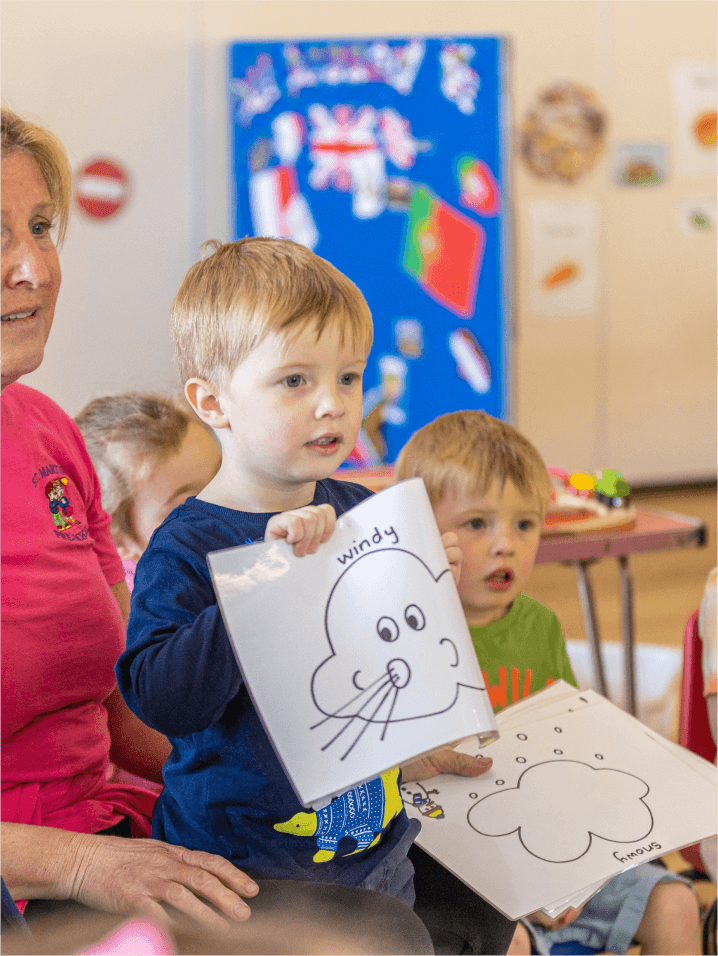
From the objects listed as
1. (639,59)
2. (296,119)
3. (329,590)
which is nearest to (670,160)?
(639,59)

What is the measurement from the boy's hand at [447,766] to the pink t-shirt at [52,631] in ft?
0.90

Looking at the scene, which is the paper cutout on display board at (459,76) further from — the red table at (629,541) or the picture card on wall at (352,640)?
the picture card on wall at (352,640)

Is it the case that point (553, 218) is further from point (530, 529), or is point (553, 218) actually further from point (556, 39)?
point (530, 529)

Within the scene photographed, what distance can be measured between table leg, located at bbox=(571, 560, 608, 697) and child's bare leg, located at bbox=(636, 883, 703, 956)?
2.89ft

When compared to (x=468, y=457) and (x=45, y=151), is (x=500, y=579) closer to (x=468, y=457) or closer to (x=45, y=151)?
(x=468, y=457)

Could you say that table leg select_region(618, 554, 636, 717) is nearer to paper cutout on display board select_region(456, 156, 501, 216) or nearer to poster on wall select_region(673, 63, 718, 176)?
paper cutout on display board select_region(456, 156, 501, 216)

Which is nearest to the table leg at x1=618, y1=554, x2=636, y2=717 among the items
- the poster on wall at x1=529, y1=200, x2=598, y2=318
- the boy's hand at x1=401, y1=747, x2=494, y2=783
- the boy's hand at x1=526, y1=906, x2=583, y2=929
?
the boy's hand at x1=526, y1=906, x2=583, y2=929

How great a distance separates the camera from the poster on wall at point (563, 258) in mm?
4465

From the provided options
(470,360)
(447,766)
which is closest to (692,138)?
(470,360)

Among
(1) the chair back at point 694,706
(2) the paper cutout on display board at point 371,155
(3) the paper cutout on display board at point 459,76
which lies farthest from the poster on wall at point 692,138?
(1) the chair back at point 694,706

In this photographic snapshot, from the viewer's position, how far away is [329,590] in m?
0.68

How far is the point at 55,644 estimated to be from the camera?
868 millimetres

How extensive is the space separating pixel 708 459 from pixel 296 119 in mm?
2654

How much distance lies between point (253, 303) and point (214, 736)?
33 centimetres
